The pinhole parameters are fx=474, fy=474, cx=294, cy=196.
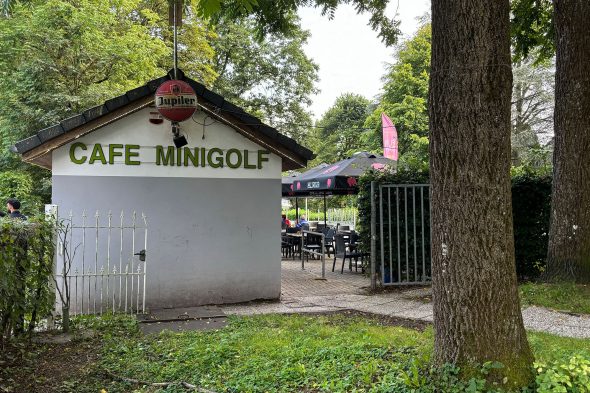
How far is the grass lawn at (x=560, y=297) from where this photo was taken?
22.0 ft

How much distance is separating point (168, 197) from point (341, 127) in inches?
1428

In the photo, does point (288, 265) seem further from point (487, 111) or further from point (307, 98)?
point (307, 98)

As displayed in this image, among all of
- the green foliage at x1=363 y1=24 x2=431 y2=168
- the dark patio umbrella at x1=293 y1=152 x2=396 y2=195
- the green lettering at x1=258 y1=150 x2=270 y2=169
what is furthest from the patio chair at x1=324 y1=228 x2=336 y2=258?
the green foliage at x1=363 y1=24 x2=431 y2=168

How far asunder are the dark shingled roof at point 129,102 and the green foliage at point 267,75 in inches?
750

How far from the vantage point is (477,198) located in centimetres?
329

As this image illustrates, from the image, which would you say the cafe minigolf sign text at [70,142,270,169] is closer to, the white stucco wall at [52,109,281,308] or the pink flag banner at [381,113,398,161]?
the white stucco wall at [52,109,281,308]

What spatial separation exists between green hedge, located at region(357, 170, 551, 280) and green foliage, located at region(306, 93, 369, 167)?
100 ft

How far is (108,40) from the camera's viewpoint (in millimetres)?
15336

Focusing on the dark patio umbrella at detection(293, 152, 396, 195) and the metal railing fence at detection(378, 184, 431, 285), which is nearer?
the metal railing fence at detection(378, 184, 431, 285)

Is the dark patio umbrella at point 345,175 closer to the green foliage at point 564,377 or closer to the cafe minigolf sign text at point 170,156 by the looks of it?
the cafe minigolf sign text at point 170,156

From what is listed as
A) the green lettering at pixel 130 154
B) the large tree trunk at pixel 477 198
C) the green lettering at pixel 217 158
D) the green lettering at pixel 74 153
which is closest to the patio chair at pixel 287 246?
the green lettering at pixel 217 158

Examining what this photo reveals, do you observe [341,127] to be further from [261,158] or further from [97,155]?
[97,155]

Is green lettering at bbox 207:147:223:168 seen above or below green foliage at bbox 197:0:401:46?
below

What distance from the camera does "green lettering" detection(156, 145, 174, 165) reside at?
26.7 feet
